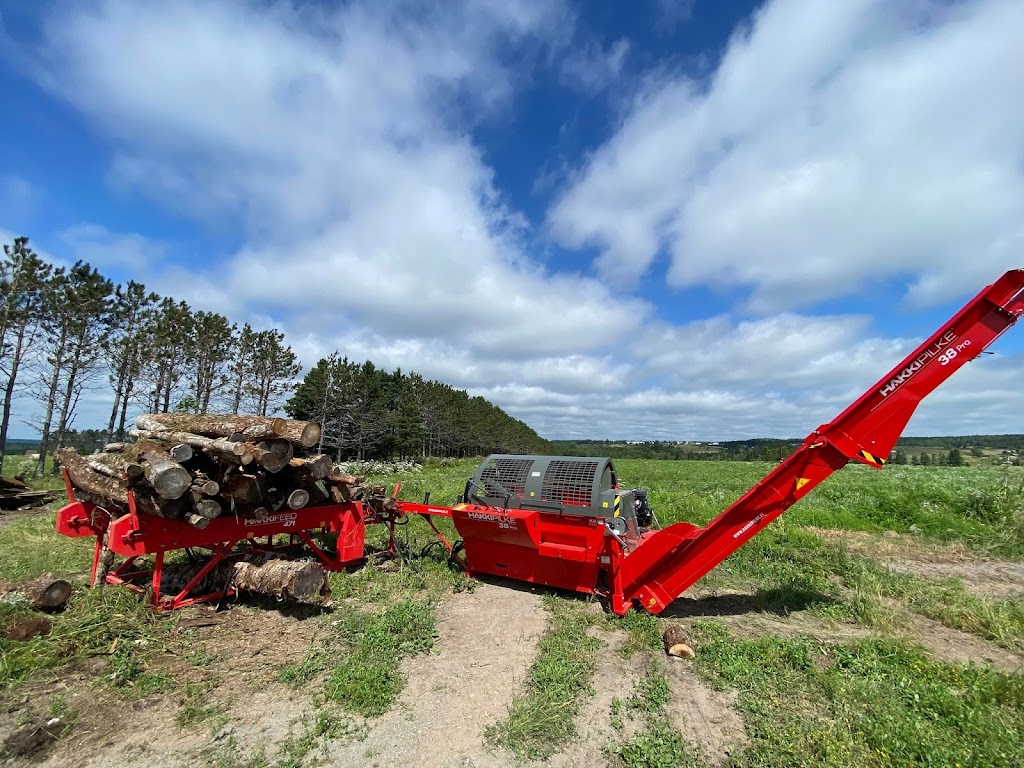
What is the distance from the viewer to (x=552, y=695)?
4551mm

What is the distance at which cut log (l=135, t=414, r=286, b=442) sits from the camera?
627 centimetres

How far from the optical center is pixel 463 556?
32.3ft

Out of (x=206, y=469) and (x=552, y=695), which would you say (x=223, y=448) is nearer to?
(x=206, y=469)

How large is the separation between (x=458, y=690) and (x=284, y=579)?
9.50ft

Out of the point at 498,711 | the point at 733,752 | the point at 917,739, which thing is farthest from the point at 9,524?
the point at 917,739

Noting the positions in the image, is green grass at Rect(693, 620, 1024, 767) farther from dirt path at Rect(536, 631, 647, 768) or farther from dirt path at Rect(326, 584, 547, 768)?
dirt path at Rect(326, 584, 547, 768)

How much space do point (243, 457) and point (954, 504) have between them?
766 inches

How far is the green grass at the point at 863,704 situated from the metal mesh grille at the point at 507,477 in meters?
3.31

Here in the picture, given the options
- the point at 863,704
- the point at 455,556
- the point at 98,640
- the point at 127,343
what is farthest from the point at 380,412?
the point at 863,704

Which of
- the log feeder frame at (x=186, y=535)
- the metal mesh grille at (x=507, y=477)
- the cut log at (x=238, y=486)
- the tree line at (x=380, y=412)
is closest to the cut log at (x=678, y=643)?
the metal mesh grille at (x=507, y=477)

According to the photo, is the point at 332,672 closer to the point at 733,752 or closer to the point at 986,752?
the point at 733,752

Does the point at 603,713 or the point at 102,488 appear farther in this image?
the point at 102,488

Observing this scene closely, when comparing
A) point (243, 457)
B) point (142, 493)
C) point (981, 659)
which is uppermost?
point (243, 457)

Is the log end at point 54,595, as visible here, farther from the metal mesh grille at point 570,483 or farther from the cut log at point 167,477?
the metal mesh grille at point 570,483
